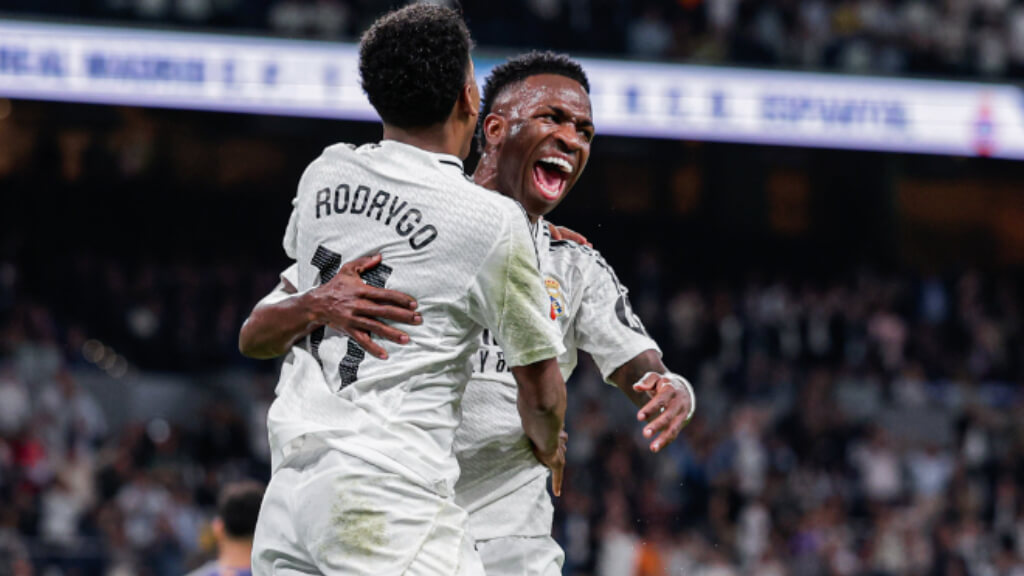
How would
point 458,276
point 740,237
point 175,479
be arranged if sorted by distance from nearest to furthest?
1. point 458,276
2. point 175,479
3. point 740,237

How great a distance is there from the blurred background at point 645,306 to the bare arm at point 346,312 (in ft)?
28.4

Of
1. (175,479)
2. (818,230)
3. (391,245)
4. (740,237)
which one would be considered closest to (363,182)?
(391,245)

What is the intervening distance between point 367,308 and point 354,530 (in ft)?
1.52

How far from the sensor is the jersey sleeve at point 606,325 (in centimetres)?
395

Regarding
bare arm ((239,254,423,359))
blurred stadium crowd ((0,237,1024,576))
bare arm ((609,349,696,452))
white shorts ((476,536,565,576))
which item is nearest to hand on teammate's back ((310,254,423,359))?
bare arm ((239,254,423,359))

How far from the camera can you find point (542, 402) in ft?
10.4

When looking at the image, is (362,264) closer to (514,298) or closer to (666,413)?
(514,298)

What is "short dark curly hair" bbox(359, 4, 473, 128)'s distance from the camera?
304cm

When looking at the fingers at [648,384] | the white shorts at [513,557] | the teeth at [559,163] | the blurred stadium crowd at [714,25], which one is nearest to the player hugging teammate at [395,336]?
the fingers at [648,384]

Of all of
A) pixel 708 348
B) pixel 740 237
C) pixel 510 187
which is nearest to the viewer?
pixel 510 187

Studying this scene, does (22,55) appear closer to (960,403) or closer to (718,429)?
(718,429)

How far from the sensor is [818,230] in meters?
21.9

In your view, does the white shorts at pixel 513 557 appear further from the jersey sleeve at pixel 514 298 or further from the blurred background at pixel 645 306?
the blurred background at pixel 645 306

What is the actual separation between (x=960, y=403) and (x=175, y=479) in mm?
9390
